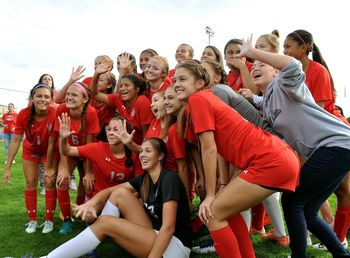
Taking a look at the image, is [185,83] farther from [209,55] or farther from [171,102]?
[209,55]

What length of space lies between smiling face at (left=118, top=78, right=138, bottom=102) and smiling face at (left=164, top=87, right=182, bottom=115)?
1.01m

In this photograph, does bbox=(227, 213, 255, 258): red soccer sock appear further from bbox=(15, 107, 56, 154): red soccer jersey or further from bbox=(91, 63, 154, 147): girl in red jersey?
bbox=(15, 107, 56, 154): red soccer jersey

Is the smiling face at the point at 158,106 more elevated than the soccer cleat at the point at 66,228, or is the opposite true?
the smiling face at the point at 158,106

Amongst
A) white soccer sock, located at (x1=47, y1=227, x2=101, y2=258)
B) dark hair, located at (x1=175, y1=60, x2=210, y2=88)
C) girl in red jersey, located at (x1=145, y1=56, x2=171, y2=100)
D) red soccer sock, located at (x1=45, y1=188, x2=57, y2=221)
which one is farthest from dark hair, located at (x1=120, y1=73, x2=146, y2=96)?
white soccer sock, located at (x1=47, y1=227, x2=101, y2=258)

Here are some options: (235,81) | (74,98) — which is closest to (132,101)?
(74,98)

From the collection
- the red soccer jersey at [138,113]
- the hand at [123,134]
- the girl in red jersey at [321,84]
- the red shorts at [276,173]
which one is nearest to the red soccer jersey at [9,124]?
the red soccer jersey at [138,113]

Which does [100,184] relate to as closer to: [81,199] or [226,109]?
[81,199]

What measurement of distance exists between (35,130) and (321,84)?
3.95 m

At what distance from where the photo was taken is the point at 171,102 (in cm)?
418

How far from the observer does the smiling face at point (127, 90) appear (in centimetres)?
509

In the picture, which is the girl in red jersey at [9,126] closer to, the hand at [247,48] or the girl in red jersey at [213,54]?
the girl in red jersey at [213,54]

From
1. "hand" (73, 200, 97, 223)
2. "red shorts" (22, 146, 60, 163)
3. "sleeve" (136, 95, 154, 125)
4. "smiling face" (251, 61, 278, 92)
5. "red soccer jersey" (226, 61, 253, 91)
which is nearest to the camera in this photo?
"smiling face" (251, 61, 278, 92)

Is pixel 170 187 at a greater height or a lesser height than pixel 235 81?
lesser

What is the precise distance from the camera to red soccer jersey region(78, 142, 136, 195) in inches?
180
